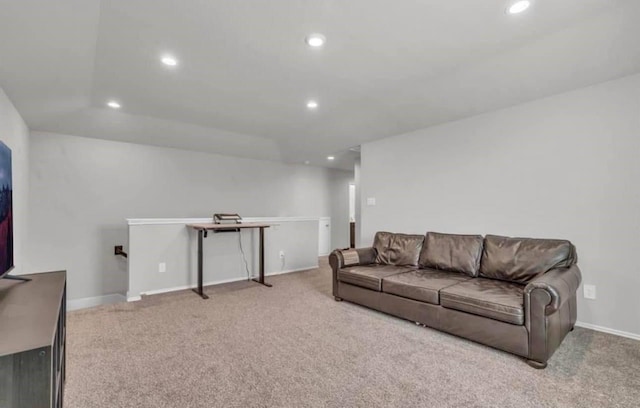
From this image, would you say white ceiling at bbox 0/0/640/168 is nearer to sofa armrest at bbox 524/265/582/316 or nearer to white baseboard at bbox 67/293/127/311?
sofa armrest at bbox 524/265/582/316

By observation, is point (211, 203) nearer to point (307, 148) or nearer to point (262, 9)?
point (307, 148)

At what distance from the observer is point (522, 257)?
2.88 m

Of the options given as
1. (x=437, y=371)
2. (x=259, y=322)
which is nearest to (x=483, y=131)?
(x=437, y=371)

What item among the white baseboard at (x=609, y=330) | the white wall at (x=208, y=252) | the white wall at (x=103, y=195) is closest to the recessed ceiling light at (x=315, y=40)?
the white wall at (x=208, y=252)

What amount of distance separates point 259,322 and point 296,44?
254 cm

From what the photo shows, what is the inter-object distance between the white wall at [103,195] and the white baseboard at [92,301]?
58 mm

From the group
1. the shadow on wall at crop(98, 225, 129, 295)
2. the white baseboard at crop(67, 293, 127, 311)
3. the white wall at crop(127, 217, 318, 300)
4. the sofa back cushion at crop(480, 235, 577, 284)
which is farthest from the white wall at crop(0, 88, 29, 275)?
the sofa back cushion at crop(480, 235, 577, 284)

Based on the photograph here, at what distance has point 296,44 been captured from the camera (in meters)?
2.37

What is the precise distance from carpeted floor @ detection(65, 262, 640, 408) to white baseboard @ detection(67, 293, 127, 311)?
4.30 feet

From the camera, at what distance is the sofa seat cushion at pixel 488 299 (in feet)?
7.54

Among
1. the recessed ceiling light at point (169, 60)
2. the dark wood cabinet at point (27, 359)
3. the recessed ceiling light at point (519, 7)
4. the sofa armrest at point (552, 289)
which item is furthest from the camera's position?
the recessed ceiling light at point (169, 60)

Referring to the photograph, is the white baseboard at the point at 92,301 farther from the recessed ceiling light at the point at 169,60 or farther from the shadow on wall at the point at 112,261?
the recessed ceiling light at the point at 169,60

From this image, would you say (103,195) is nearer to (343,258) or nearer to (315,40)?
(343,258)

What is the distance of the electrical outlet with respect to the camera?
2.82 m
